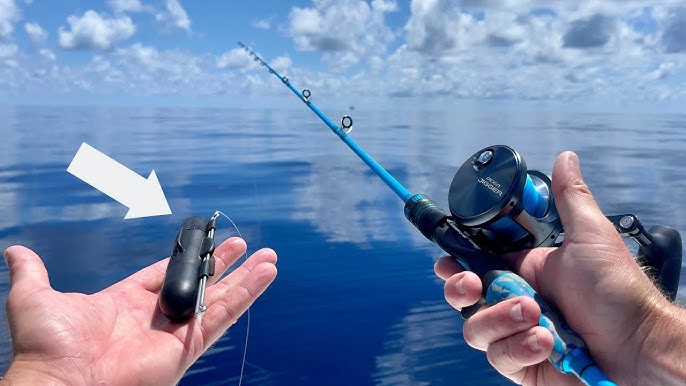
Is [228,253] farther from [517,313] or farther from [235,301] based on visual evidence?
[517,313]

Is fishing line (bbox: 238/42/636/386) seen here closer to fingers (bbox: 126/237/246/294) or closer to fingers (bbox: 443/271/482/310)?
fingers (bbox: 443/271/482/310)

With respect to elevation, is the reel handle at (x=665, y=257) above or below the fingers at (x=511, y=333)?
above

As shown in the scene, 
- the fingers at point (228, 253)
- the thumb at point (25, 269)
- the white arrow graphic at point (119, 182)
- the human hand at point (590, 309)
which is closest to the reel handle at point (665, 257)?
the human hand at point (590, 309)

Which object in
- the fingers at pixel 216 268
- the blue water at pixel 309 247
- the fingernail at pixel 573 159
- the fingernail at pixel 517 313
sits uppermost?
the fingernail at pixel 573 159

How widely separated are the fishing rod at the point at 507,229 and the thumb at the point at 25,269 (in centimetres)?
157

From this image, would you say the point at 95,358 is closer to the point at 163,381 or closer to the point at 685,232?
the point at 163,381

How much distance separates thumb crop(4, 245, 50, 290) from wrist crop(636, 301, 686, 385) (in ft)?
7.15

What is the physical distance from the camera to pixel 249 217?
39.0 feet

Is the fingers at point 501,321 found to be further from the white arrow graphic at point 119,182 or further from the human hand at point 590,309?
the white arrow graphic at point 119,182

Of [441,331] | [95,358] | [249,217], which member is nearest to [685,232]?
[441,331]

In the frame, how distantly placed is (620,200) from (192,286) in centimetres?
1685

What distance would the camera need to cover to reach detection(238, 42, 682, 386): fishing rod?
1.59m

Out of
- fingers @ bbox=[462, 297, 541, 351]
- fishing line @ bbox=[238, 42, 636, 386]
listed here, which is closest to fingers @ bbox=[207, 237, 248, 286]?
fishing line @ bbox=[238, 42, 636, 386]

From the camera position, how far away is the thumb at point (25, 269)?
2.02 m
